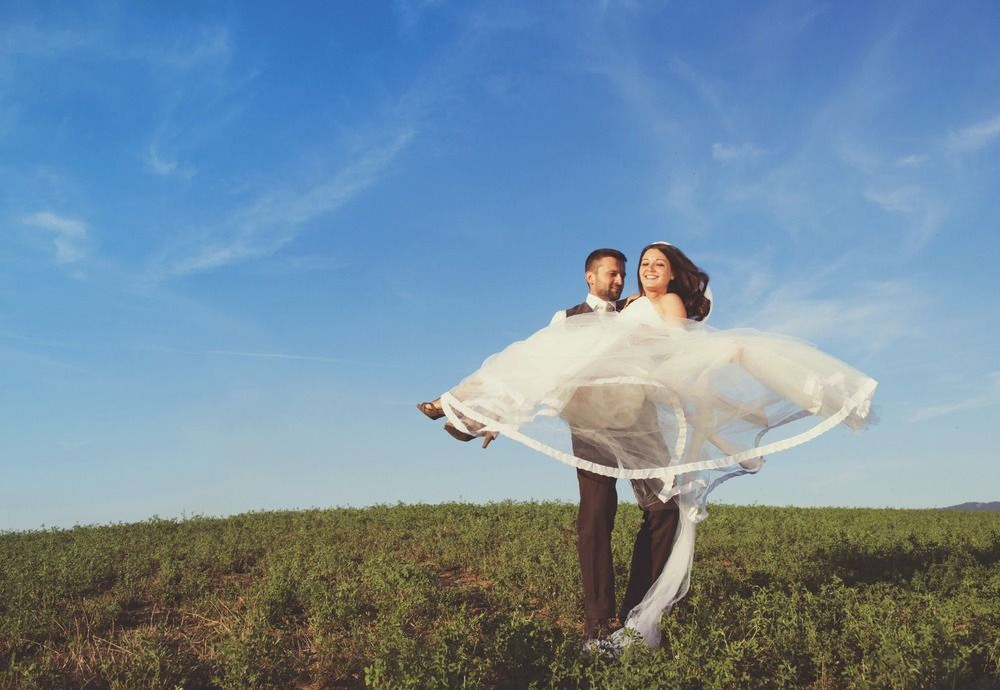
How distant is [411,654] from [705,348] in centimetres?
301

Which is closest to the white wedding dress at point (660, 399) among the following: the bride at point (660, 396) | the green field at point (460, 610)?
the bride at point (660, 396)

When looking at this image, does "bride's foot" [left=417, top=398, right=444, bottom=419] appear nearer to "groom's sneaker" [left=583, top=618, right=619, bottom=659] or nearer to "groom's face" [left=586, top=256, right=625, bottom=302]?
"groom's face" [left=586, top=256, right=625, bottom=302]

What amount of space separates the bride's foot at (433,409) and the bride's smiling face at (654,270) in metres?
1.82

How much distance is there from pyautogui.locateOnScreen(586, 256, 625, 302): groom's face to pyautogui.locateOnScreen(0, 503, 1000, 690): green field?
8.14 feet

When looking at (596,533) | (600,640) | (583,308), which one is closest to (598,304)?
(583,308)

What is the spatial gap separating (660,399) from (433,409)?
5.62 feet

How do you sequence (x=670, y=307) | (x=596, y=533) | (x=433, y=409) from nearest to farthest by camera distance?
(x=596, y=533)
(x=433, y=409)
(x=670, y=307)

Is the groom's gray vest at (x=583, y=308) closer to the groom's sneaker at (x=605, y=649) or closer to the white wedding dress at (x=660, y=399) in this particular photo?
the white wedding dress at (x=660, y=399)

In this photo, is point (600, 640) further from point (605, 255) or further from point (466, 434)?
point (605, 255)

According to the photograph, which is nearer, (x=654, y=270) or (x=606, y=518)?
(x=606, y=518)

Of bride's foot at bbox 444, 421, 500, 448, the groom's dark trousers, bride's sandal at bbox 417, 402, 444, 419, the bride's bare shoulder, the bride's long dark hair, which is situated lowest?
the groom's dark trousers

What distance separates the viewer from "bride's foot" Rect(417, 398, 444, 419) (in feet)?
20.0

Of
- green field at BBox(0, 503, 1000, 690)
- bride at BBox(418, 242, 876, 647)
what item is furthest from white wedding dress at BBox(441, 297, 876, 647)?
green field at BBox(0, 503, 1000, 690)

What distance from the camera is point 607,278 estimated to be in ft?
20.8
